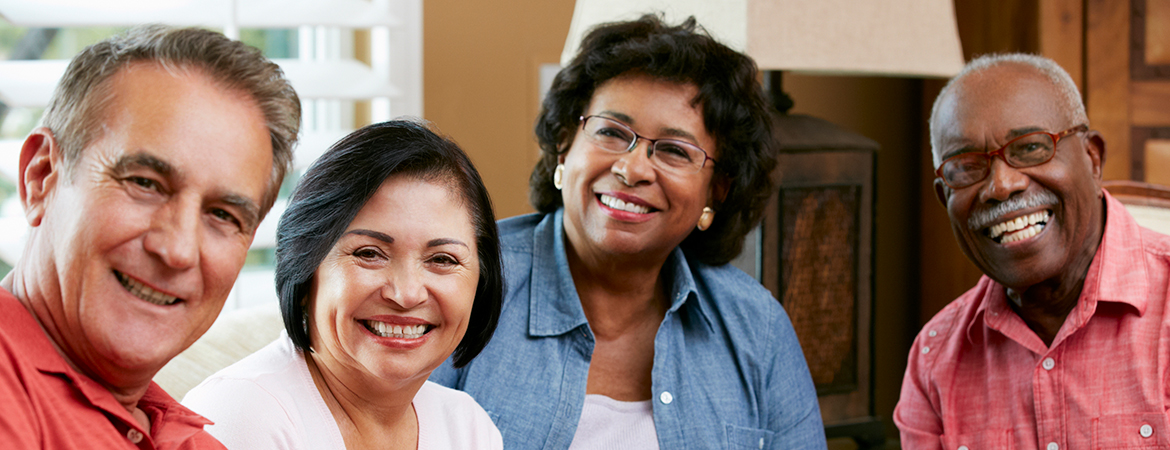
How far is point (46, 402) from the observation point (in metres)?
0.79

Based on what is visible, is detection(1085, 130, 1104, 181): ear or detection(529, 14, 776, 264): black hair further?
detection(529, 14, 776, 264): black hair

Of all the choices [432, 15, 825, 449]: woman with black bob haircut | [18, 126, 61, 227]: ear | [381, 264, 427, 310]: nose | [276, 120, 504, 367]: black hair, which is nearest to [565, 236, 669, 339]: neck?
[432, 15, 825, 449]: woman with black bob haircut

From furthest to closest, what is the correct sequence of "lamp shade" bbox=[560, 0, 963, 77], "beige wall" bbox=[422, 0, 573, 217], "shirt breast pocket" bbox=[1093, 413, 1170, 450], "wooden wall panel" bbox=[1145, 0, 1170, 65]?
1. "wooden wall panel" bbox=[1145, 0, 1170, 65]
2. "beige wall" bbox=[422, 0, 573, 217]
3. "lamp shade" bbox=[560, 0, 963, 77]
4. "shirt breast pocket" bbox=[1093, 413, 1170, 450]

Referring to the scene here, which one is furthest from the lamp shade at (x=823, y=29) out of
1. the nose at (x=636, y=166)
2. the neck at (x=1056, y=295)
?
the neck at (x=1056, y=295)

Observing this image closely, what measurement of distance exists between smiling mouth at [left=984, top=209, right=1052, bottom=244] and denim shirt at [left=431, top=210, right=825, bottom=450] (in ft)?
1.54

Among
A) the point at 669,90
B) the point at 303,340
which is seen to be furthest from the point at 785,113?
the point at 303,340

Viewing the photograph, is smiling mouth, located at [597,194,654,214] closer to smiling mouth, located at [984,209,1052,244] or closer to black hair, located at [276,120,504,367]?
black hair, located at [276,120,504,367]

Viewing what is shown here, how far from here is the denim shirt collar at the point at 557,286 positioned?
1675 millimetres

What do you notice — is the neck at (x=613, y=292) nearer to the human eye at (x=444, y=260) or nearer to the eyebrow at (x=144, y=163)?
the human eye at (x=444, y=260)

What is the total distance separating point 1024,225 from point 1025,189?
6 cm

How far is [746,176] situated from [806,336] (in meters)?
0.66

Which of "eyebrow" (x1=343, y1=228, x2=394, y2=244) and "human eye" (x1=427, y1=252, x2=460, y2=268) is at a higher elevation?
"eyebrow" (x1=343, y1=228, x2=394, y2=244)

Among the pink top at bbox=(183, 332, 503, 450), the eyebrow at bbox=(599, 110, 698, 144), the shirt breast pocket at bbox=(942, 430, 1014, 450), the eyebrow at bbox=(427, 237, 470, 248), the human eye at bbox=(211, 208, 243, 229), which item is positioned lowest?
the shirt breast pocket at bbox=(942, 430, 1014, 450)

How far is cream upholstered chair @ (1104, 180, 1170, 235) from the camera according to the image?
1978 millimetres
